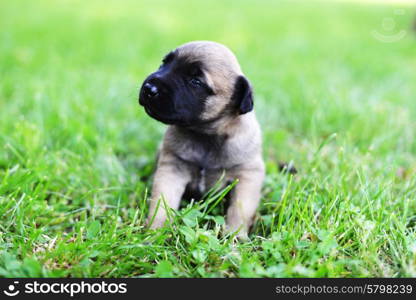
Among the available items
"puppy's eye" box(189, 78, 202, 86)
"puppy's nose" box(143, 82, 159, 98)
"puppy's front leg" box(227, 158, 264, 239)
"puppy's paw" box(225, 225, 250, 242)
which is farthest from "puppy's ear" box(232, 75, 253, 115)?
"puppy's paw" box(225, 225, 250, 242)

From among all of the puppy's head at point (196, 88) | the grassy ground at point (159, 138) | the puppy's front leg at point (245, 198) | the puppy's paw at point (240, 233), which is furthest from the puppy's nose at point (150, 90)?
the puppy's paw at point (240, 233)

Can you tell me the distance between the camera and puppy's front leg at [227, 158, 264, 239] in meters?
3.16

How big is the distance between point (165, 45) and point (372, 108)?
14.5 ft

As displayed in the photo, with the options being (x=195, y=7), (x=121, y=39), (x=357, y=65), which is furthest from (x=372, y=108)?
(x=195, y=7)

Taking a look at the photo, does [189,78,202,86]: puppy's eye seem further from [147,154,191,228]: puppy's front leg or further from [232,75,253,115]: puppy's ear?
[147,154,191,228]: puppy's front leg

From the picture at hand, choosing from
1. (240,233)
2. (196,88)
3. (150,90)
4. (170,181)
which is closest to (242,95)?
(196,88)

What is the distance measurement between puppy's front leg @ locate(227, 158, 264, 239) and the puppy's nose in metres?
0.91

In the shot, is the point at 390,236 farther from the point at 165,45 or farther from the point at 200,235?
the point at 165,45

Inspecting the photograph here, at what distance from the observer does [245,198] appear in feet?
10.8

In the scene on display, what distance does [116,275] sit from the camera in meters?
2.47

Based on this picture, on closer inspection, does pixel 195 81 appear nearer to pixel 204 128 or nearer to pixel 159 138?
pixel 204 128

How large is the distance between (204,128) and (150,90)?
551mm

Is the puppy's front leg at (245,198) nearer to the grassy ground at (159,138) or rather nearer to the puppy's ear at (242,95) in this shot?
the grassy ground at (159,138)

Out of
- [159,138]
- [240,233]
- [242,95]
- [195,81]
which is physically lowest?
[240,233]
